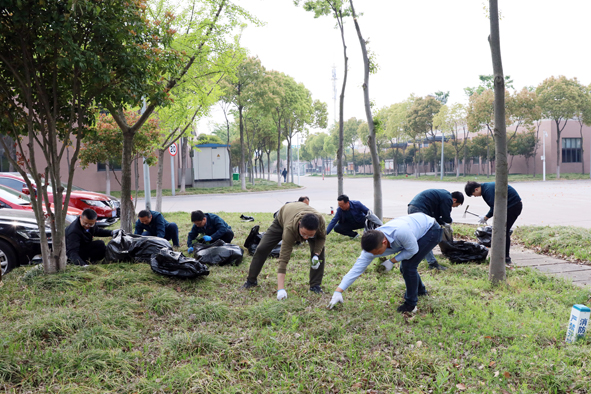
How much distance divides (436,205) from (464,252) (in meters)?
0.83

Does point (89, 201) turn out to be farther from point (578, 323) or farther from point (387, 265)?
point (578, 323)

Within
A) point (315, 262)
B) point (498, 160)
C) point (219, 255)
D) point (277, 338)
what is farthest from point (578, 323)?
point (219, 255)

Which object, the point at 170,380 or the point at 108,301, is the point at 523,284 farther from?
the point at 108,301

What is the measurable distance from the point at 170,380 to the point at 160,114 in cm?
795

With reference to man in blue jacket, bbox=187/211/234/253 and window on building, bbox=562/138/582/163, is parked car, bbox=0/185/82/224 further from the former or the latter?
window on building, bbox=562/138/582/163

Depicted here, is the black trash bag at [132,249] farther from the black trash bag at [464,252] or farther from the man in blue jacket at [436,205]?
the black trash bag at [464,252]

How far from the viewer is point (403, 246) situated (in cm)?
383

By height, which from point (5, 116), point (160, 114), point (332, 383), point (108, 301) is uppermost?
point (160, 114)

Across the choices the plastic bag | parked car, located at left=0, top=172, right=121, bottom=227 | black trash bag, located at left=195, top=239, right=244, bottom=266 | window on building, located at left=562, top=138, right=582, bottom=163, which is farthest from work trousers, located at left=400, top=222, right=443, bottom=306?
window on building, located at left=562, top=138, right=582, bottom=163

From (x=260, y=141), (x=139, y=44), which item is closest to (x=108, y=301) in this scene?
(x=139, y=44)

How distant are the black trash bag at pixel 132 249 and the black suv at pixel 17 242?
0.88 meters

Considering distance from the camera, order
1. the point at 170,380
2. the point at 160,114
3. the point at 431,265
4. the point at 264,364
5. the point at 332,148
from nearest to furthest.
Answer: the point at 170,380, the point at 264,364, the point at 431,265, the point at 160,114, the point at 332,148

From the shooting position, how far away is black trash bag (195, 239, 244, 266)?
5871 mm

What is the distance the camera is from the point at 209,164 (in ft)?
90.8
